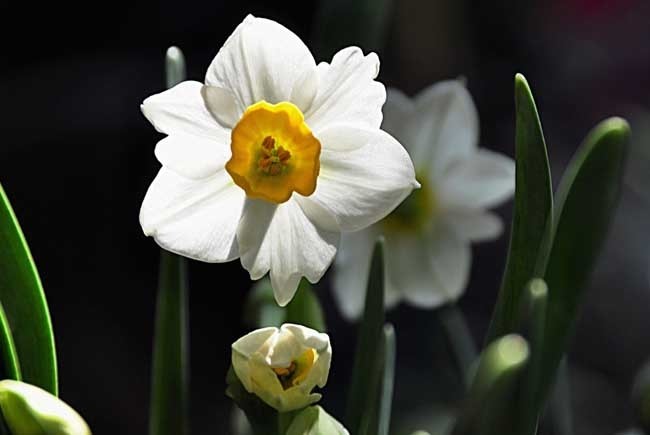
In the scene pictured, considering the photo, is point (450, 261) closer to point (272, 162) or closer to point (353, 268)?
point (353, 268)

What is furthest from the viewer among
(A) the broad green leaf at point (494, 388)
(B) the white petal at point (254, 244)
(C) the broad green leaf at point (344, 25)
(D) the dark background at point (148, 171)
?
(D) the dark background at point (148, 171)

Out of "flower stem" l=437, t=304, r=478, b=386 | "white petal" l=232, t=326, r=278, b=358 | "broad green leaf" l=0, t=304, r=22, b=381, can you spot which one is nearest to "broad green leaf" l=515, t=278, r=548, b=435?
"white petal" l=232, t=326, r=278, b=358

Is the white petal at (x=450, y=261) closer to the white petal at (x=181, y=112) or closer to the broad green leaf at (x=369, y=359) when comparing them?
the broad green leaf at (x=369, y=359)

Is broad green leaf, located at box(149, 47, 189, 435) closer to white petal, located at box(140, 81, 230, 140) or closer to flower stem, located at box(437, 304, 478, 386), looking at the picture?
white petal, located at box(140, 81, 230, 140)

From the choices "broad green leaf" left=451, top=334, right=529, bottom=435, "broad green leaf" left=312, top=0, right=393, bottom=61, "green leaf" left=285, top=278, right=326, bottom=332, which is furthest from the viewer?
"broad green leaf" left=312, top=0, right=393, bottom=61

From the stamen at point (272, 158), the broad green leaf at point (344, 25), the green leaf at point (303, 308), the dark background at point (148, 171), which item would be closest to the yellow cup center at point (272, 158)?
the stamen at point (272, 158)

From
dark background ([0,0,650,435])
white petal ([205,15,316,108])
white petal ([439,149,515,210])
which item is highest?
white petal ([205,15,316,108])

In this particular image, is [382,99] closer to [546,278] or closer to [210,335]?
[546,278]
